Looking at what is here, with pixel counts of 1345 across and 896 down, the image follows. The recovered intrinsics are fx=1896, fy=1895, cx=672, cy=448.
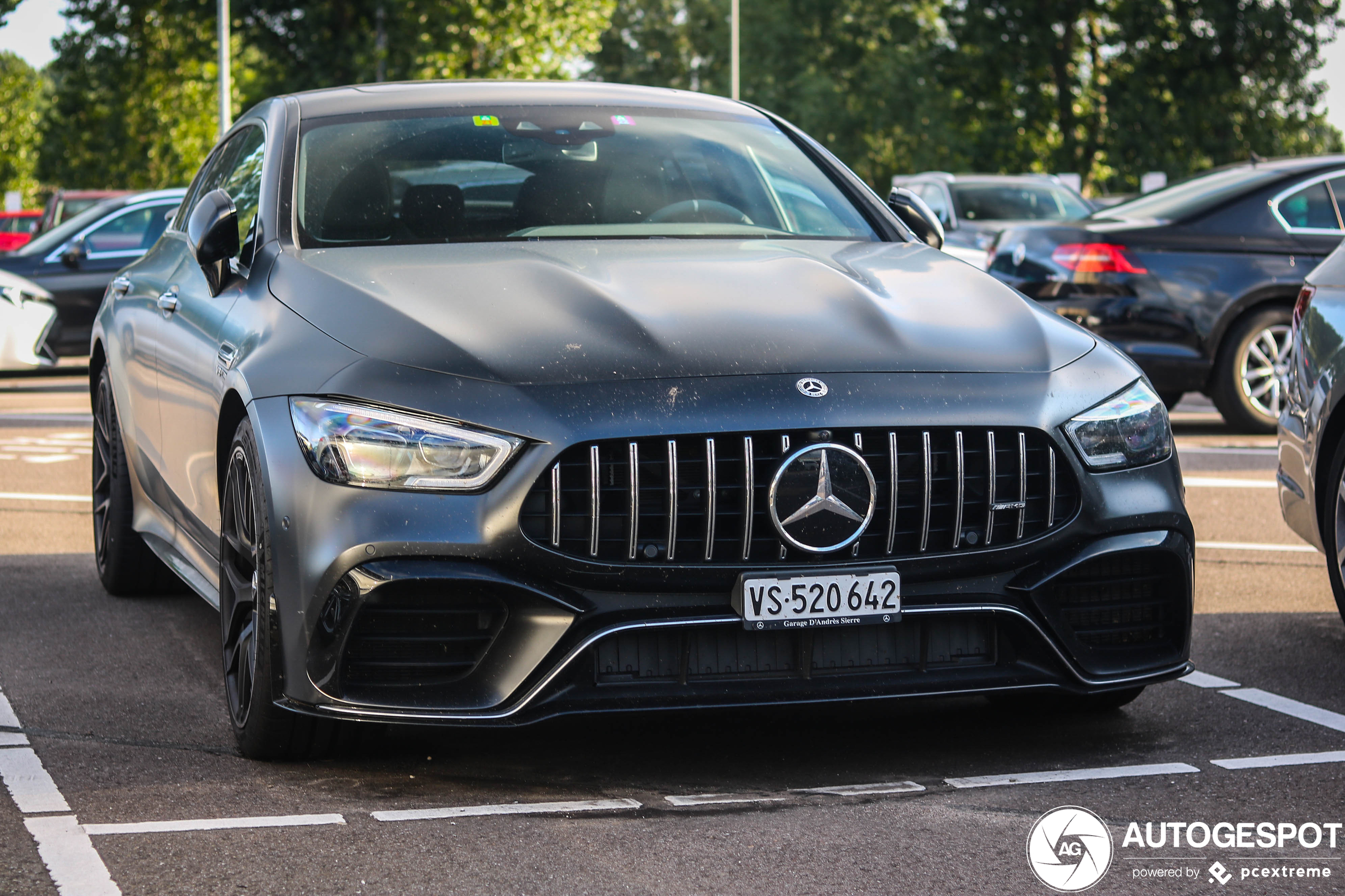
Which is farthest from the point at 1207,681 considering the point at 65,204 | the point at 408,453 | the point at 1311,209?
the point at 65,204

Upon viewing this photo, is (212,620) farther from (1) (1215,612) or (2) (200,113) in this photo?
(2) (200,113)

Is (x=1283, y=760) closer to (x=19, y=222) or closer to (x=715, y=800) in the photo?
(x=715, y=800)

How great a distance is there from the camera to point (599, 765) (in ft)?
14.1

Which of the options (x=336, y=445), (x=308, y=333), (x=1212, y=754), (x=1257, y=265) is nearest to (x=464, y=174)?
(x=308, y=333)

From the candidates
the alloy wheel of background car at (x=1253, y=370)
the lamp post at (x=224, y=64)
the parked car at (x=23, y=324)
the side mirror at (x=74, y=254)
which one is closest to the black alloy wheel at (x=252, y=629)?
the alloy wheel of background car at (x=1253, y=370)

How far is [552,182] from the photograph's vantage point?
5238 millimetres

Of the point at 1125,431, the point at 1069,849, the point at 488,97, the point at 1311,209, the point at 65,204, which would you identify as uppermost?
the point at 488,97

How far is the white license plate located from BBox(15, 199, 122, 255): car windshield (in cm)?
1350

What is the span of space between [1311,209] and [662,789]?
8977 millimetres

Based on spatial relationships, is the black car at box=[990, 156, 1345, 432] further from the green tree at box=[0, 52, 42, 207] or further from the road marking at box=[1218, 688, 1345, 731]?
the green tree at box=[0, 52, 42, 207]

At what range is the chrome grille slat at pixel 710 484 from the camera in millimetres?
3861

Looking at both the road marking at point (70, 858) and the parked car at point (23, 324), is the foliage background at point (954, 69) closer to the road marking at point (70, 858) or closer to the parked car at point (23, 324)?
the parked car at point (23, 324)

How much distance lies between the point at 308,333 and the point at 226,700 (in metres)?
1.22

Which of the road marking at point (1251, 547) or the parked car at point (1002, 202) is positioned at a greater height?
the parked car at point (1002, 202)
